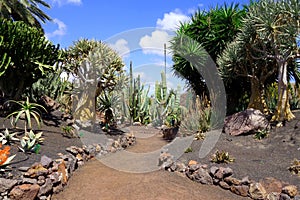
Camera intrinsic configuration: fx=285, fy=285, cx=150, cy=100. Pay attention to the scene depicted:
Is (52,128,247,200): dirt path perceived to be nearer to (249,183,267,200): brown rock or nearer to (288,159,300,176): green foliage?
(249,183,267,200): brown rock

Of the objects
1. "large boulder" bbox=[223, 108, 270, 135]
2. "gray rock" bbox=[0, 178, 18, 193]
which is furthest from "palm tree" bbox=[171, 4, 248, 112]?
"gray rock" bbox=[0, 178, 18, 193]

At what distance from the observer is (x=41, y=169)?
14.3 feet

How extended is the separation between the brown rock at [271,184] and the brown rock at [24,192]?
3402mm

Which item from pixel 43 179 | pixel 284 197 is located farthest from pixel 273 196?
pixel 43 179

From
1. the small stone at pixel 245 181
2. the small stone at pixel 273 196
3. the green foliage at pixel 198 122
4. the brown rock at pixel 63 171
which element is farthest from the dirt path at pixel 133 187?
the green foliage at pixel 198 122

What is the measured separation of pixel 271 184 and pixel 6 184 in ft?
12.6

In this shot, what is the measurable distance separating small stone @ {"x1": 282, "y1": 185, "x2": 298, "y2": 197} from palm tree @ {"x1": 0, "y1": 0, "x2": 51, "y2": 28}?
49.7ft

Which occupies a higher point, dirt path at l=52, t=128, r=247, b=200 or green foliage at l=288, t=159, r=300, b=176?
green foliage at l=288, t=159, r=300, b=176

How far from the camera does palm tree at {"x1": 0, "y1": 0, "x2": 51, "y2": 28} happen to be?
1523cm

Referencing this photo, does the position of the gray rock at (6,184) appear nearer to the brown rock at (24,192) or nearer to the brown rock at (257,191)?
the brown rock at (24,192)

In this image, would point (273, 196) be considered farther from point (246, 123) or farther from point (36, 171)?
point (246, 123)

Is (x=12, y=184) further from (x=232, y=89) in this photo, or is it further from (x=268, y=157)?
(x=232, y=89)

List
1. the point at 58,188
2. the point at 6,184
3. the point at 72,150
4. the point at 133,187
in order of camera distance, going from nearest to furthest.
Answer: the point at 6,184 → the point at 58,188 → the point at 133,187 → the point at 72,150

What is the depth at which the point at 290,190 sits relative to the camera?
13.4ft
